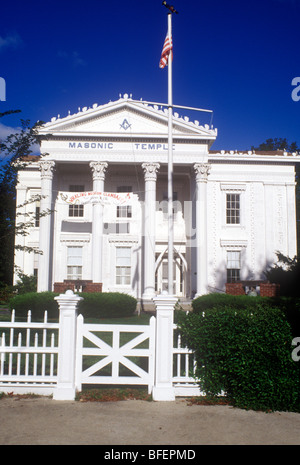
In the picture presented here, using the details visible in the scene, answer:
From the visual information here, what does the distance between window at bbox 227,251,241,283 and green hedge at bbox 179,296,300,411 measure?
870 inches

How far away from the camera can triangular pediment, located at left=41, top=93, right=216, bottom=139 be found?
25.8 m

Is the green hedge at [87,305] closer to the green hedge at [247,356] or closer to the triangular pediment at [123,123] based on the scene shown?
the triangular pediment at [123,123]

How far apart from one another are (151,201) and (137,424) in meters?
20.5

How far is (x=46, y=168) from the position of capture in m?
25.7

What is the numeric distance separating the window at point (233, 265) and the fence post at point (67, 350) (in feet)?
74.9

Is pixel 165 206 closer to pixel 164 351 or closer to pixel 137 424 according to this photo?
pixel 164 351

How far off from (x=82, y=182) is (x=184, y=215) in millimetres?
7439

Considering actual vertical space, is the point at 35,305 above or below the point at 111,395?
above

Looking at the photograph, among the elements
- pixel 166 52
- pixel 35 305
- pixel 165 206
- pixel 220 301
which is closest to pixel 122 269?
pixel 165 206

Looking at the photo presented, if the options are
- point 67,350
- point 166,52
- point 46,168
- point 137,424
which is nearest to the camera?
point 137,424

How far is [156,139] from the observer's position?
26.1 metres

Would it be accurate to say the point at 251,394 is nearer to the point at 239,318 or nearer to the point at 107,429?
the point at 239,318
